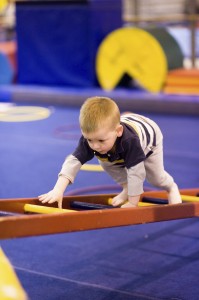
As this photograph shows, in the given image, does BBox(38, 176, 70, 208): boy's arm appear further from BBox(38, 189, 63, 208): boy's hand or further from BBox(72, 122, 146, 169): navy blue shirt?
BBox(72, 122, 146, 169): navy blue shirt

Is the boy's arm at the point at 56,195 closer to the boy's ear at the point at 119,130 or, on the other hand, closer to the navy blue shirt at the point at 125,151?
the navy blue shirt at the point at 125,151

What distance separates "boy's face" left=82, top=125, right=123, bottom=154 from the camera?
2.42 m

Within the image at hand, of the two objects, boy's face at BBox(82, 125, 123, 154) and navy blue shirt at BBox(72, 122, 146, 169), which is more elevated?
boy's face at BBox(82, 125, 123, 154)

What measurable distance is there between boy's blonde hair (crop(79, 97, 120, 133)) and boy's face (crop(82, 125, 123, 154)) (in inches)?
0.9

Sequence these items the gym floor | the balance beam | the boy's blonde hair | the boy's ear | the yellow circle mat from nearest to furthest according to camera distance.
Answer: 1. the balance beam
2. the boy's blonde hair
3. the boy's ear
4. the gym floor
5. the yellow circle mat

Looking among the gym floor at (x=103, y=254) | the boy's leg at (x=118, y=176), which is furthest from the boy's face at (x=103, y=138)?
the gym floor at (x=103, y=254)

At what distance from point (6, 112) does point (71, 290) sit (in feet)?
16.4

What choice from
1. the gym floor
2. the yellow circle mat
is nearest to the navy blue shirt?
the gym floor

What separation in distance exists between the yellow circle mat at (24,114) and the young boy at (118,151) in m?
4.32

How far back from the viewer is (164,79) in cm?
788

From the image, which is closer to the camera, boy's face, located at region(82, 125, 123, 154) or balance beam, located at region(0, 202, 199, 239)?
balance beam, located at region(0, 202, 199, 239)

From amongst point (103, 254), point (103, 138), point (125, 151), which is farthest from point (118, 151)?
point (103, 254)

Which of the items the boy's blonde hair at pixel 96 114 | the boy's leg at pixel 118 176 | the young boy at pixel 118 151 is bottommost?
the boy's leg at pixel 118 176

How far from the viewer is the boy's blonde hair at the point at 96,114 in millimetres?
2385
